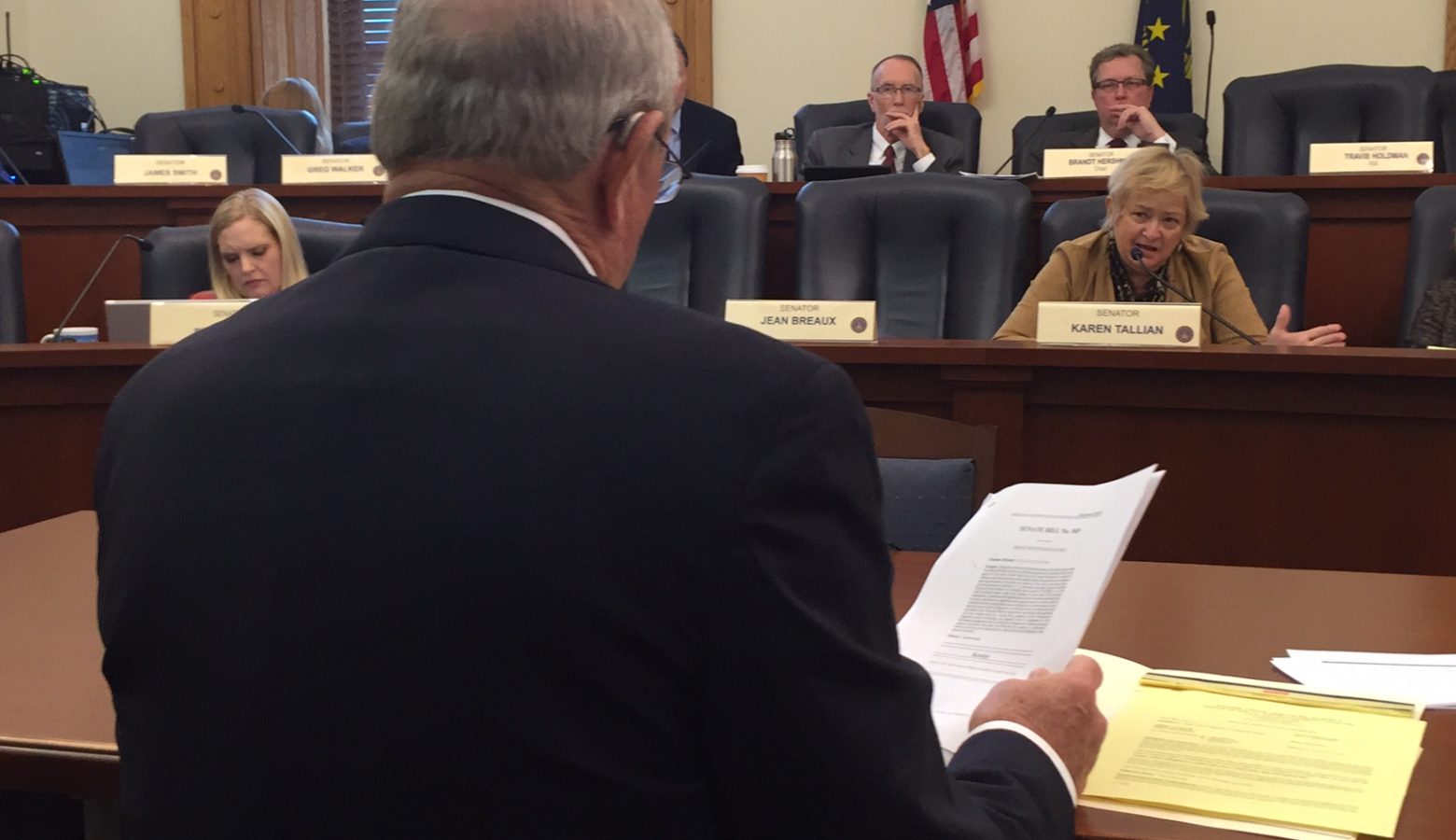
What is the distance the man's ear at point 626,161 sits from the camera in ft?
2.79

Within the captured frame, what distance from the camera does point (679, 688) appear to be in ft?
2.41

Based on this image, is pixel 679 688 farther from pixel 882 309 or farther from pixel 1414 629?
pixel 882 309

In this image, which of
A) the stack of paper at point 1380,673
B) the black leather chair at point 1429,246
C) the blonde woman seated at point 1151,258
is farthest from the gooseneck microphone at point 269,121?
the stack of paper at point 1380,673

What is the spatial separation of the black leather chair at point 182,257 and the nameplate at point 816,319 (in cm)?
142

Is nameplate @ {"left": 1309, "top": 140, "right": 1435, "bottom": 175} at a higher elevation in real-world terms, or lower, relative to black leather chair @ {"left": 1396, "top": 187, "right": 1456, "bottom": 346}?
higher

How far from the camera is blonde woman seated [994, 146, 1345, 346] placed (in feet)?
11.6

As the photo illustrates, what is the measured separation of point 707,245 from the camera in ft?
13.0

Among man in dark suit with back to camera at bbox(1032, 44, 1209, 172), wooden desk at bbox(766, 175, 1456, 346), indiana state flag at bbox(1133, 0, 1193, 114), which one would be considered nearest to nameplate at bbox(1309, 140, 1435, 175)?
wooden desk at bbox(766, 175, 1456, 346)

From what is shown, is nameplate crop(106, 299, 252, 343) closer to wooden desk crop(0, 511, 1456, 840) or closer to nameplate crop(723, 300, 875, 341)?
nameplate crop(723, 300, 875, 341)

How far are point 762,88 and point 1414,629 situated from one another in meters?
5.99

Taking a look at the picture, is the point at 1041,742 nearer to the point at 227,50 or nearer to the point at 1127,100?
the point at 1127,100

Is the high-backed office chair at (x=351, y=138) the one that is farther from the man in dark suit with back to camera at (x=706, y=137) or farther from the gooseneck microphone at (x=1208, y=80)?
the gooseneck microphone at (x=1208, y=80)

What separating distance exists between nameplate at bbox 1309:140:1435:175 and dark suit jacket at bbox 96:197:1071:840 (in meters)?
3.77

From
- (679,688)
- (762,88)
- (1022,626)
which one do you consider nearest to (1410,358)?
(1022,626)
